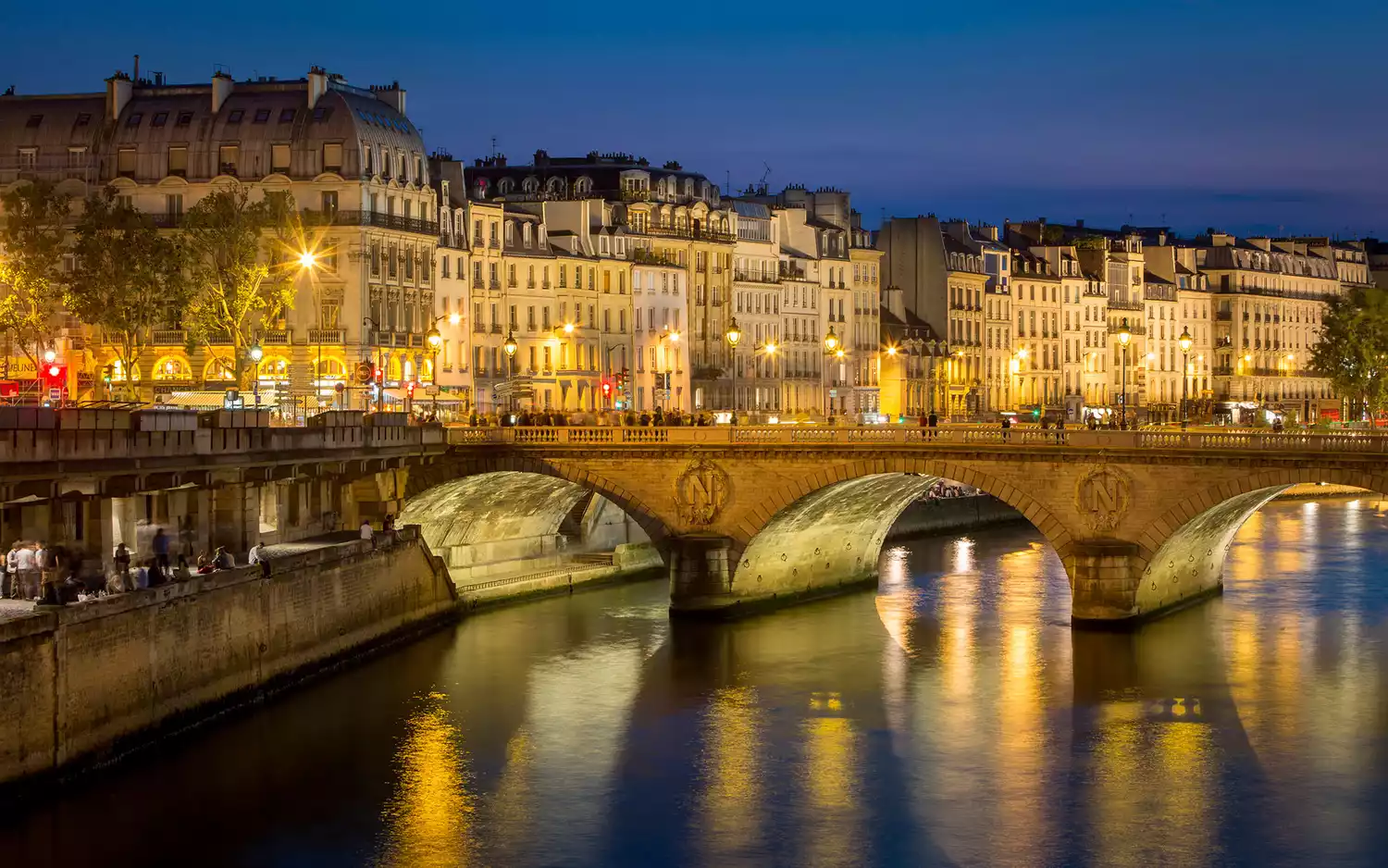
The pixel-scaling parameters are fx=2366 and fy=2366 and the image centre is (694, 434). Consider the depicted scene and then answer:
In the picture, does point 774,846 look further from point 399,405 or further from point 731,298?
point 731,298

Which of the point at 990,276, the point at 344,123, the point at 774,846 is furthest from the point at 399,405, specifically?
the point at 990,276

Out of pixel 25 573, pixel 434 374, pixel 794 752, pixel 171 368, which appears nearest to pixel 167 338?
pixel 171 368

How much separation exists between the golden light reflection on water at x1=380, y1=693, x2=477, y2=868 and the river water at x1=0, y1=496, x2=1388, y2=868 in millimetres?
101

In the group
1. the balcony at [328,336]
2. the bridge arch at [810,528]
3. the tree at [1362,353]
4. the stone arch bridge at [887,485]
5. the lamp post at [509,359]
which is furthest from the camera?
the tree at [1362,353]

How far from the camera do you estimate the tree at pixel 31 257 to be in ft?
336

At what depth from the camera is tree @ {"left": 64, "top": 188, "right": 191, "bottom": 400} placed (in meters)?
102

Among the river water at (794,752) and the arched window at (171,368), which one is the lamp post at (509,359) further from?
the arched window at (171,368)

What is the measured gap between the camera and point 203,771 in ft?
185

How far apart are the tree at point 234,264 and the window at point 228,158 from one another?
1.22 metres

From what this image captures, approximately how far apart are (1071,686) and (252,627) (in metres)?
23.4

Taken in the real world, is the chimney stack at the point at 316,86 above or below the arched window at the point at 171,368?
above

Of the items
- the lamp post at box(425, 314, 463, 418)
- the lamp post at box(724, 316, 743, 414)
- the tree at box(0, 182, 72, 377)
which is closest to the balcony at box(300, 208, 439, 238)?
the lamp post at box(425, 314, 463, 418)

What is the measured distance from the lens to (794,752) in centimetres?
6031

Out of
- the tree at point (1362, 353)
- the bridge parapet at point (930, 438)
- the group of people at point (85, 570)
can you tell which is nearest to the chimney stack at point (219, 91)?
the bridge parapet at point (930, 438)
